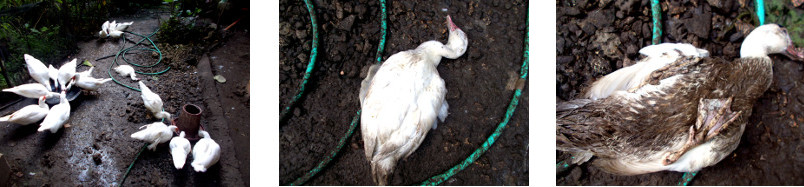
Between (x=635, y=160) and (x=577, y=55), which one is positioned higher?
(x=577, y=55)

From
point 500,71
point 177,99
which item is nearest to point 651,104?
point 500,71

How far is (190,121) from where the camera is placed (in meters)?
1.20

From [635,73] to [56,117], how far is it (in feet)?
5.54

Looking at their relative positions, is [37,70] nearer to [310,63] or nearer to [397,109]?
[310,63]

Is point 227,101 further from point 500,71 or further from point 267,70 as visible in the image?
point 500,71

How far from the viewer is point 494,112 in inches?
41.5

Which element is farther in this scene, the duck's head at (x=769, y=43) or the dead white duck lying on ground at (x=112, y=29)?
the dead white duck lying on ground at (x=112, y=29)

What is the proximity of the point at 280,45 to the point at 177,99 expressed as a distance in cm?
55

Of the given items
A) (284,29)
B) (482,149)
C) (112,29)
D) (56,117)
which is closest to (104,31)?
(112,29)

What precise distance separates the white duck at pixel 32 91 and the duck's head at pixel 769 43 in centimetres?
213

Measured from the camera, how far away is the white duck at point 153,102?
122cm

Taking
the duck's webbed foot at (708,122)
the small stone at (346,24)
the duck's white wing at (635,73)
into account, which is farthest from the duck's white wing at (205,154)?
the duck's webbed foot at (708,122)

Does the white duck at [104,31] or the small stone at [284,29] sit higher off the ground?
the small stone at [284,29]

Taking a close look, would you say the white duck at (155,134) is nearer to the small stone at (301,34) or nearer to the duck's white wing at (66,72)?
the duck's white wing at (66,72)
